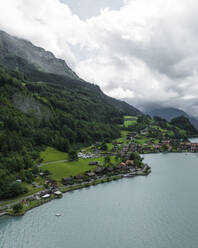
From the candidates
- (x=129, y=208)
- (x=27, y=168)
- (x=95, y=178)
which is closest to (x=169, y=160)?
(x=95, y=178)

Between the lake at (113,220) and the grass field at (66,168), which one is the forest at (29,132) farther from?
the lake at (113,220)

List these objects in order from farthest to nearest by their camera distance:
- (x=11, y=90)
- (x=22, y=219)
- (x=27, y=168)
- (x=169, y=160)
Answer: (x=11, y=90) → (x=169, y=160) → (x=27, y=168) → (x=22, y=219)

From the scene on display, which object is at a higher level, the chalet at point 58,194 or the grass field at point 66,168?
the grass field at point 66,168

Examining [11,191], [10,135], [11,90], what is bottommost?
[11,191]

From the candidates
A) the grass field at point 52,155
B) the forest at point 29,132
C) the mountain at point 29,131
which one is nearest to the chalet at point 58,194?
the forest at point 29,132

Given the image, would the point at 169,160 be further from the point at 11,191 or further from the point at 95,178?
the point at 11,191

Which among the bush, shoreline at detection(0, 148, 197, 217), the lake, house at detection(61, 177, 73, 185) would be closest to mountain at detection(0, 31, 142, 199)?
shoreline at detection(0, 148, 197, 217)

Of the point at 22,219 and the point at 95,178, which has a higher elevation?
the point at 95,178

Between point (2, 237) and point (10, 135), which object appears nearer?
point (2, 237)
